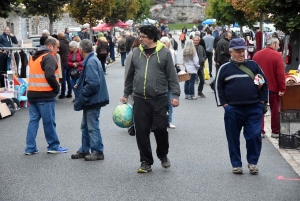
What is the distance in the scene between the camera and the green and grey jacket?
329 inches

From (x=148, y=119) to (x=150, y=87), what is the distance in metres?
0.46

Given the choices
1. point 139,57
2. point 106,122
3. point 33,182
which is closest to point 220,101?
point 139,57

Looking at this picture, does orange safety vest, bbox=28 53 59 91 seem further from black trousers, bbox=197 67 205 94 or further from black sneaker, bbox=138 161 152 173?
black trousers, bbox=197 67 205 94

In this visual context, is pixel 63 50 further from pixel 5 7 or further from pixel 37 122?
pixel 37 122

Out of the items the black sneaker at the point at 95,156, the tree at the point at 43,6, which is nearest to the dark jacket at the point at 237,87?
the black sneaker at the point at 95,156

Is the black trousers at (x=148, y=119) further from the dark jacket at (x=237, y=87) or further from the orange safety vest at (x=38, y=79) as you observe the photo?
the orange safety vest at (x=38, y=79)

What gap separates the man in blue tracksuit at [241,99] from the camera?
8.37 m

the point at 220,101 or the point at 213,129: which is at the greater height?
the point at 220,101

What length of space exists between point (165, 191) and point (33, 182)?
171 centimetres

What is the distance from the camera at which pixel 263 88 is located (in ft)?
27.7

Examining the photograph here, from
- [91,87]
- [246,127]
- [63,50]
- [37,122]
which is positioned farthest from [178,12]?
[246,127]

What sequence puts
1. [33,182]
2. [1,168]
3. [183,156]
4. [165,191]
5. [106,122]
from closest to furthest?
[165,191] < [33,182] < [1,168] < [183,156] < [106,122]

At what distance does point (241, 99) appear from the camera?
330 inches

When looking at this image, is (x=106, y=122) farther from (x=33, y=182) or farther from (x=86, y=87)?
(x=33, y=182)
